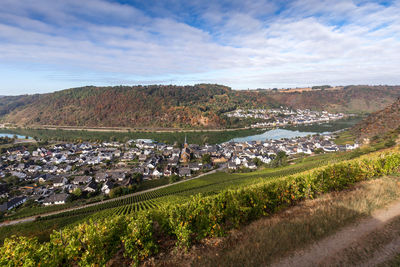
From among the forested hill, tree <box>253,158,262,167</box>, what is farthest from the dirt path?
the forested hill

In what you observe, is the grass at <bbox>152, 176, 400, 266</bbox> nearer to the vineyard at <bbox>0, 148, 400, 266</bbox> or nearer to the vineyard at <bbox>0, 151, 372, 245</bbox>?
the vineyard at <bbox>0, 148, 400, 266</bbox>

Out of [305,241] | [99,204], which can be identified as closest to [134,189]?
[99,204]

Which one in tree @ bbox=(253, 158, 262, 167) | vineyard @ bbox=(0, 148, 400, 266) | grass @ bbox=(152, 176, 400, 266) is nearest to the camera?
vineyard @ bbox=(0, 148, 400, 266)

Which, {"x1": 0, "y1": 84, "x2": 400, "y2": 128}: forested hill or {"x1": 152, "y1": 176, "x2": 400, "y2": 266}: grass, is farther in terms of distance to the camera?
{"x1": 0, "y1": 84, "x2": 400, "y2": 128}: forested hill

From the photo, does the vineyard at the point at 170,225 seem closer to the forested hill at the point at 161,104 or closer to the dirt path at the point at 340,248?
the dirt path at the point at 340,248

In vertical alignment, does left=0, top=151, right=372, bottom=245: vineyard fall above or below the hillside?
below

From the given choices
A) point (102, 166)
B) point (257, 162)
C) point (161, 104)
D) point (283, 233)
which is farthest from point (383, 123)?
point (161, 104)
